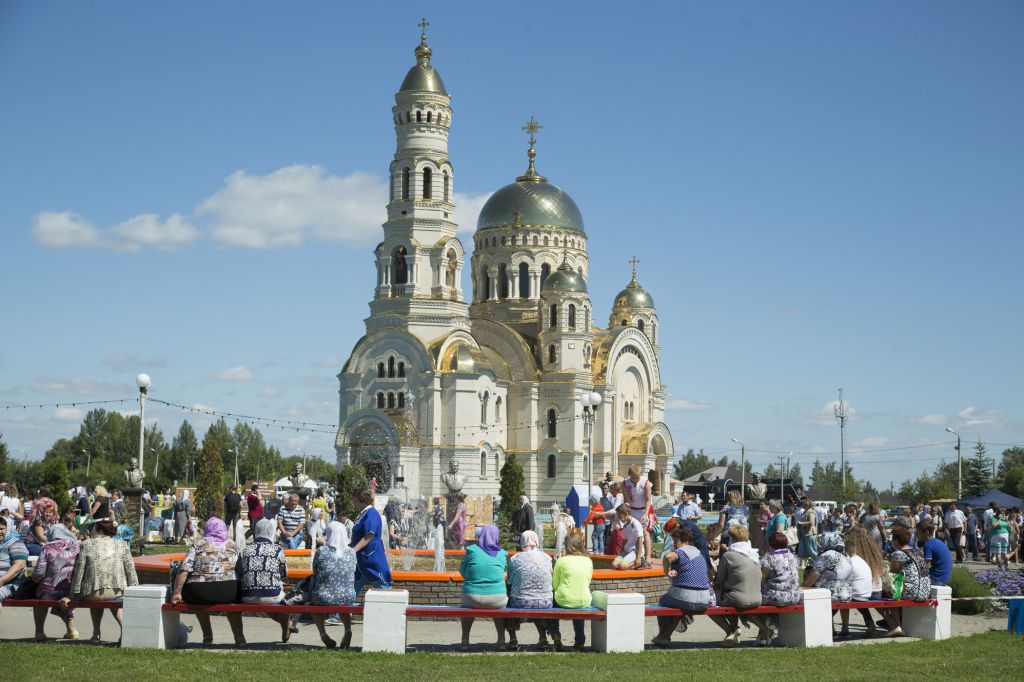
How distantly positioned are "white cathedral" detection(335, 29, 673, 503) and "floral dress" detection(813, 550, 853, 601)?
35994mm

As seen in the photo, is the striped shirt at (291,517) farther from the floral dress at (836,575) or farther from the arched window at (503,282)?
the arched window at (503,282)

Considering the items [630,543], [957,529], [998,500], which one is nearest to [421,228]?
[998,500]

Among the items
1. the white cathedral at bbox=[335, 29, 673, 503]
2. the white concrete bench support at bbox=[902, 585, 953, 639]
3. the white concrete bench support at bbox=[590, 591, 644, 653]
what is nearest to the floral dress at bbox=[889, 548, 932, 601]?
the white concrete bench support at bbox=[902, 585, 953, 639]

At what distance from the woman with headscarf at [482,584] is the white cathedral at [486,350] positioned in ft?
120

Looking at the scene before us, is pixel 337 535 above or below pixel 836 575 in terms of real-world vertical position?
above

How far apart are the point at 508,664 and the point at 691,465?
112318mm

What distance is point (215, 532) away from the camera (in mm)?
13078

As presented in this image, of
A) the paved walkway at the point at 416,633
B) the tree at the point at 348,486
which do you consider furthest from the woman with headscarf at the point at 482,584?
the tree at the point at 348,486

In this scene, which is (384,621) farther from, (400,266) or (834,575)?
(400,266)

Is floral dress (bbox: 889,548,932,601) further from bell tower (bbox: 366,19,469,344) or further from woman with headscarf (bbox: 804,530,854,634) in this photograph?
bell tower (bbox: 366,19,469,344)

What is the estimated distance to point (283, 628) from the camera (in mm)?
13094

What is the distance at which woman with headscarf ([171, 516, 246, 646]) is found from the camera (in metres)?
12.5

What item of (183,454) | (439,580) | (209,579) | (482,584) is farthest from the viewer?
(183,454)

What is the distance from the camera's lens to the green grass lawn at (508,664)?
36.2 ft
